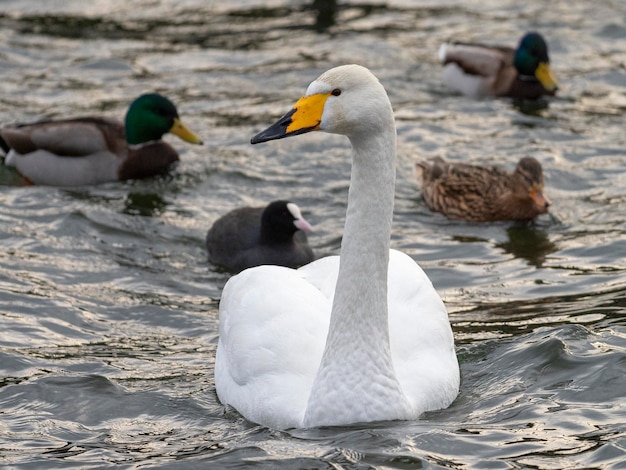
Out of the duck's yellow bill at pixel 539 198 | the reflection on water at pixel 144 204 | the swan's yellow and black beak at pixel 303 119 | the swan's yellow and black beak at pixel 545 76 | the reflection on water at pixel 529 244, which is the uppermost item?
the swan's yellow and black beak at pixel 545 76

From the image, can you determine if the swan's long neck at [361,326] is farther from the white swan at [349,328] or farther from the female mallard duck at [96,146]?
the female mallard duck at [96,146]

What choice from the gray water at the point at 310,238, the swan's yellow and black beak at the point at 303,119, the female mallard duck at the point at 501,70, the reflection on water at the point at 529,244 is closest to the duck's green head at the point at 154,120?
the gray water at the point at 310,238

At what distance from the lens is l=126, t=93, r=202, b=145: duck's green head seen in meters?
13.3

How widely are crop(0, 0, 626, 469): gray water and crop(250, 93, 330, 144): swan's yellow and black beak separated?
61.8 inches

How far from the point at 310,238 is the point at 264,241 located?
854mm

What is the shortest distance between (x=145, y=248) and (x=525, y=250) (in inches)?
130

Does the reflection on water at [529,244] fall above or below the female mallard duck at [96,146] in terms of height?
below

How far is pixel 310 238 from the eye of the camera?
11.6 meters

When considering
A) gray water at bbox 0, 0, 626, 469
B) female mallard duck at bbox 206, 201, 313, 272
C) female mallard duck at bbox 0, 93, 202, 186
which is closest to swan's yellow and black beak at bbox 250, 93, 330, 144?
gray water at bbox 0, 0, 626, 469

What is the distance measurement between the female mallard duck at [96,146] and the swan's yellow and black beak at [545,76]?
4.54 metres

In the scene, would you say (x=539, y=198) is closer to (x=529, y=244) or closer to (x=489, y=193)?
(x=489, y=193)

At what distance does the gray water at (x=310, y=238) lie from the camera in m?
6.64

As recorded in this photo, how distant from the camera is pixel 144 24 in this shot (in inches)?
722

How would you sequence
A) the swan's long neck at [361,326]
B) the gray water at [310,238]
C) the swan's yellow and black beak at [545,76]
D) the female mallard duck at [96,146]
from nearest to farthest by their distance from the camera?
the swan's long neck at [361,326] < the gray water at [310,238] < the female mallard duck at [96,146] < the swan's yellow and black beak at [545,76]
